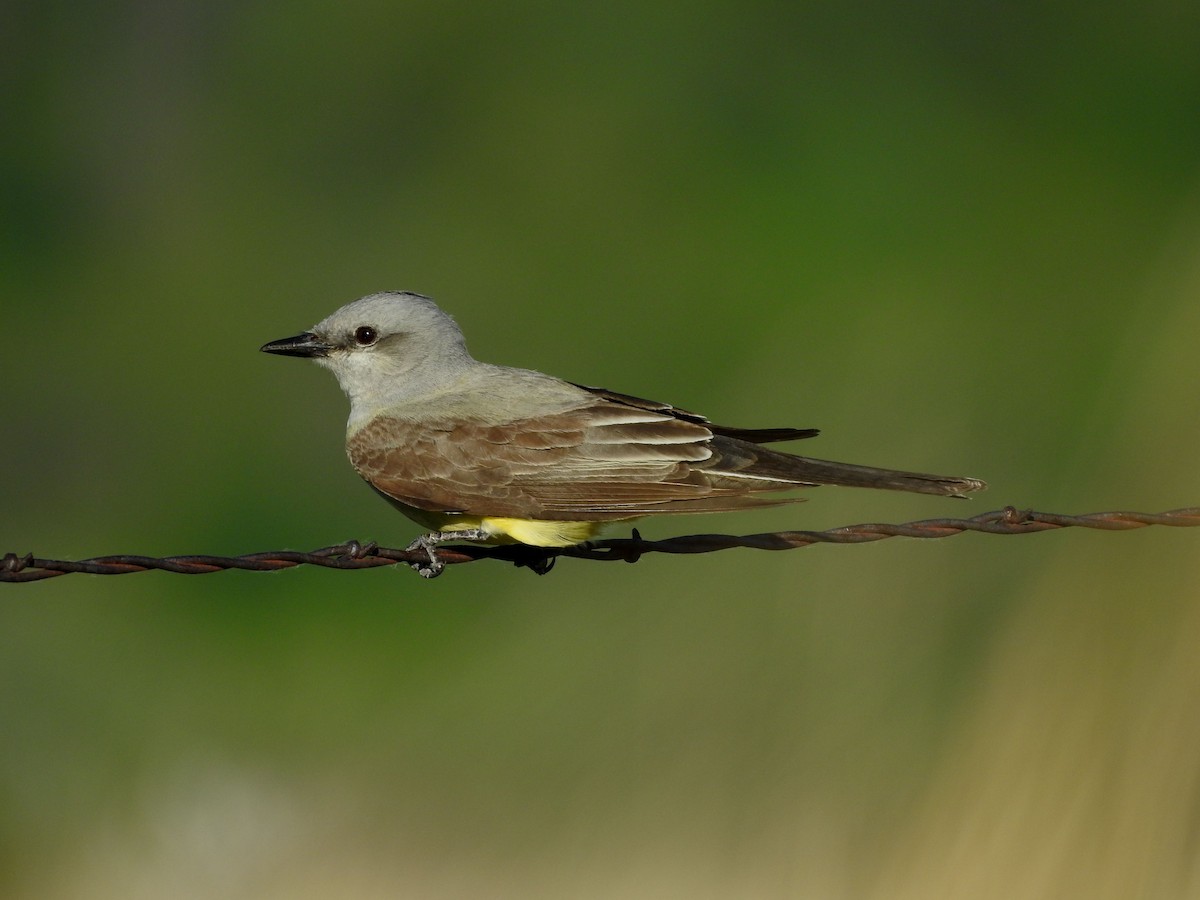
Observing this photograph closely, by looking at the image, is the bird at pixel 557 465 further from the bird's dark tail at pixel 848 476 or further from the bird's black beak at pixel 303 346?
the bird's black beak at pixel 303 346

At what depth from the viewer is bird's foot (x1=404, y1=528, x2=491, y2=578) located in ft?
17.6

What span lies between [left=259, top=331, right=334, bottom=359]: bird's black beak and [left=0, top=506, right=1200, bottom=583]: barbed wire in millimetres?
1867

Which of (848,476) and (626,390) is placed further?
(626,390)

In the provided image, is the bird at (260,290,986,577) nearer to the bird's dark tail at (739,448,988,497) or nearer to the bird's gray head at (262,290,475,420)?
the bird's dark tail at (739,448,988,497)

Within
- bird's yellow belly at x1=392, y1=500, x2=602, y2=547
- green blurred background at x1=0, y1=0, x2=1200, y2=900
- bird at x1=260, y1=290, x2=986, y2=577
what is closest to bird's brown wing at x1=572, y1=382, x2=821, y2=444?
bird at x1=260, y1=290, x2=986, y2=577

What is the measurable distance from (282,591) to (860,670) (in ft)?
28.8

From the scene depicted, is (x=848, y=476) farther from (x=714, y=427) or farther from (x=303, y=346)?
(x=303, y=346)

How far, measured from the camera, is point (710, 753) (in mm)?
6797

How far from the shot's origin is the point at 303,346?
6.91 metres

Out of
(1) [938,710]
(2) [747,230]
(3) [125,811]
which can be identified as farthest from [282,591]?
(1) [938,710]

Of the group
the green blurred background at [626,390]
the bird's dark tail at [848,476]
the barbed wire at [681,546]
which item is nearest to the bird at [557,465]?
the bird's dark tail at [848,476]

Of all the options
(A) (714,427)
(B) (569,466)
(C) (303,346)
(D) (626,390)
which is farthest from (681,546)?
(D) (626,390)

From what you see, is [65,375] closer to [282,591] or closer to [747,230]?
[282,591]

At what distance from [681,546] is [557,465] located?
36.8 inches
